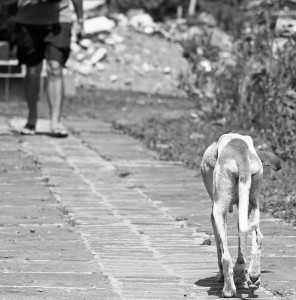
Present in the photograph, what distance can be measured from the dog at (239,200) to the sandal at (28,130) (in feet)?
18.8

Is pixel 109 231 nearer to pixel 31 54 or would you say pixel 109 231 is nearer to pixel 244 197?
pixel 244 197

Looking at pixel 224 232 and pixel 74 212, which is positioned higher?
pixel 224 232

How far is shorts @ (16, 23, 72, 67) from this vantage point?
10.2 metres

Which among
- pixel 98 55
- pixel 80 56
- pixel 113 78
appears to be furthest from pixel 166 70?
pixel 80 56

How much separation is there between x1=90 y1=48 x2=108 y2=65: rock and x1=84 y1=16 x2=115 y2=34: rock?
26.6 inches

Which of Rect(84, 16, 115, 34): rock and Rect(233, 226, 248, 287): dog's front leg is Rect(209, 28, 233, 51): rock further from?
Rect(233, 226, 248, 287): dog's front leg

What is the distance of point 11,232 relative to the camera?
19.3 ft

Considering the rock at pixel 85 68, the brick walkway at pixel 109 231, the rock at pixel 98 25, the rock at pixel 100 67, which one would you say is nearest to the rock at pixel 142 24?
the rock at pixel 98 25

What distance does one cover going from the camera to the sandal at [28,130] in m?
10.3

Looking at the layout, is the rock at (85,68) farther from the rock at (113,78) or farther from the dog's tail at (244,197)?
the dog's tail at (244,197)

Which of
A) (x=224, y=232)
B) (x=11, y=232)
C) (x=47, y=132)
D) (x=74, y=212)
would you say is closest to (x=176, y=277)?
(x=224, y=232)

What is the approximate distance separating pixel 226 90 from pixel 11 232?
5.41m

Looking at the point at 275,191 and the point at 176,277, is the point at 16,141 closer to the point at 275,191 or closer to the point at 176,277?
the point at 275,191

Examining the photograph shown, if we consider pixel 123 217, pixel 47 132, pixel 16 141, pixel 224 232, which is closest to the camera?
pixel 224 232
